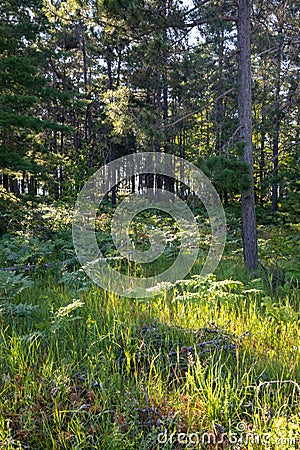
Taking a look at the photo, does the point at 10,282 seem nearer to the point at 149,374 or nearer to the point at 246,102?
the point at 149,374

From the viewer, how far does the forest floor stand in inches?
72.2

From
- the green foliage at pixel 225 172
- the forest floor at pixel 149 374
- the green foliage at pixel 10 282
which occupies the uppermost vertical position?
the green foliage at pixel 225 172

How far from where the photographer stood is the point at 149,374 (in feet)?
7.57

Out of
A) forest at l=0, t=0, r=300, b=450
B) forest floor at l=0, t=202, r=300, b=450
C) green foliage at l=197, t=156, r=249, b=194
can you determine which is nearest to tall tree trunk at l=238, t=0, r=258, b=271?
forest at l=0, t=0, r=300, b=450

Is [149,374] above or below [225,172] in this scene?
below

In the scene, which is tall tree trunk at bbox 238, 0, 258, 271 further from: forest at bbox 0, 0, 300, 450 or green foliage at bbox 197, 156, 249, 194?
green foliage at bbox 197, 156, 249, 194

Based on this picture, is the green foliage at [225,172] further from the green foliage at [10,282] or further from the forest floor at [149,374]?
the green foliage at [10,282]

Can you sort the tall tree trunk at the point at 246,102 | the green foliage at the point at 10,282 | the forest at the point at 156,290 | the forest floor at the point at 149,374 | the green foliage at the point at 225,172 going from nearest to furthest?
the forest floor at the point at 149,374 < the forest at the point at 156,290 < the green foliage at the point at 10,282 < the green foliage at the point at 225,172 < the tall tree trunk at the point at 246,102

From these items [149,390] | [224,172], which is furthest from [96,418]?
[224,172]

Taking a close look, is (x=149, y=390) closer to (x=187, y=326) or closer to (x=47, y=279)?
(x=187, y=326)

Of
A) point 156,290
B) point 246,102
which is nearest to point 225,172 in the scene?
point 246,102

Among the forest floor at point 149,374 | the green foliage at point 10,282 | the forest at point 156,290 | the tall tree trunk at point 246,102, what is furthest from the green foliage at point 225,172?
the green foliage at point 10,282

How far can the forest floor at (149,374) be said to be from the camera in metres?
1.83

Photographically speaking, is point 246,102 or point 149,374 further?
point 246,102
